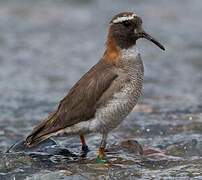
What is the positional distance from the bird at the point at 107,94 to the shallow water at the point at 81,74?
50 cm

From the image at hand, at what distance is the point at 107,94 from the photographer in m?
7.52

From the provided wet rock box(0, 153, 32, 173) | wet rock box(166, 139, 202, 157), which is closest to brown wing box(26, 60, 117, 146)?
wet rock box(0, 153, 32, 173)

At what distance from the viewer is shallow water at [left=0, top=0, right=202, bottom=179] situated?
7.58m

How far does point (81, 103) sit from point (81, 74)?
5771 mm

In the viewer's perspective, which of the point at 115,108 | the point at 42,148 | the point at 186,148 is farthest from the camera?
the point at 186,148

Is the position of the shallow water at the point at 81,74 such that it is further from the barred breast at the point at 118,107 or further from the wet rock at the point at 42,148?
the barred breast at the point at 118,107

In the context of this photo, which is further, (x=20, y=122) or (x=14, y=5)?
(x=14, y=5)

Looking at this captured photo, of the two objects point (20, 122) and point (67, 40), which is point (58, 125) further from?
point (67, 40)

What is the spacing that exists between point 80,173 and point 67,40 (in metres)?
Answer: 9.38

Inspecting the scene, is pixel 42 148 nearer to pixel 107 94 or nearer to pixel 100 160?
pixel 100 160

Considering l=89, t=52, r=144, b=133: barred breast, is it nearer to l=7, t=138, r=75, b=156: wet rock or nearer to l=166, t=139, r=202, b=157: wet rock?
l=7, t=138, r=75, b=156: wet rock

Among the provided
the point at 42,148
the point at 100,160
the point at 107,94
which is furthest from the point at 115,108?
the point at 42,148

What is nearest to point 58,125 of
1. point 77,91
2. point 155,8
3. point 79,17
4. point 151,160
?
point 77,91

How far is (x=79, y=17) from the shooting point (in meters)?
17.9
